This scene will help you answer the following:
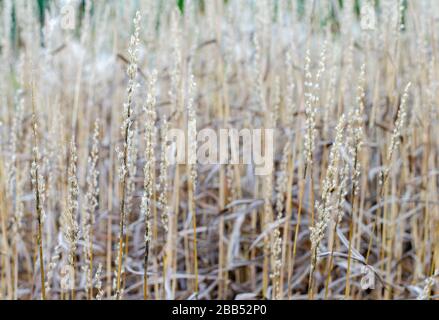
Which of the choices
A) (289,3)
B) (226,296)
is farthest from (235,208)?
(289,3)

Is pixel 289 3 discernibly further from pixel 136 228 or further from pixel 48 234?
pixel 48 234

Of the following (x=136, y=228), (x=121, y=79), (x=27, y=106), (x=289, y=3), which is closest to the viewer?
(x=136, y=228)

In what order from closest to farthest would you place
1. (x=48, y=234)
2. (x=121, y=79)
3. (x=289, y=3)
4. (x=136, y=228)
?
(x=48, y=234) → (x=136, y=228) → (x=289, y=3) → (x=121, y=79)

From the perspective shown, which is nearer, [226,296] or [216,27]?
[226,296]

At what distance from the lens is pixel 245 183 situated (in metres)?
1.77

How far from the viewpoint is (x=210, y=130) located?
1.71 metres

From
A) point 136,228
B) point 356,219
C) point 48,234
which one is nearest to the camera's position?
point 48,234

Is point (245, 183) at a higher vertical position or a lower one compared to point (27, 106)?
lower

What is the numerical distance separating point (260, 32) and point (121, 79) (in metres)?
0.64

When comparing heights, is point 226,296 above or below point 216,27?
below

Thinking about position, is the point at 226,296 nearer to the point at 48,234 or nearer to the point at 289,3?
the point at 48,234
